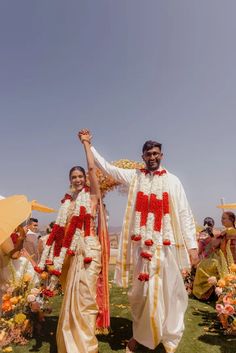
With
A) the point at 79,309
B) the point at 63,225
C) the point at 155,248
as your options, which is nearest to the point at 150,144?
the point at 155,248

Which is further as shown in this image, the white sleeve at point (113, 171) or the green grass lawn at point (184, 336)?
the white sleeve at point (113, 171)

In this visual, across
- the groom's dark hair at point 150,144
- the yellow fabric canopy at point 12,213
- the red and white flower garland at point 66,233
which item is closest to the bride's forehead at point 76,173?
the red and white flower garland at point 66,233

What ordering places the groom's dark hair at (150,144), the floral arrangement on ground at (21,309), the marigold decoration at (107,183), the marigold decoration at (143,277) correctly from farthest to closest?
the marigold decoration at (107,183) → the floral arrangement on ground at (21,309) → the groom's dark hair at (150,144) → the marigold decoration at (143,277)

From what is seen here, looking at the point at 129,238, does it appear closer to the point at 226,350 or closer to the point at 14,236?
the point at 14,236

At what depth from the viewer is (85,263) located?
4613 millimetres

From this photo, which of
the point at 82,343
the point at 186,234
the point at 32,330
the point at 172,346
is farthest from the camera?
the point at 32,330

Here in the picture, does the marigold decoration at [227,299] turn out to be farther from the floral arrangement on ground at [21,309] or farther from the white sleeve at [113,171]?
the floral arrangement on ground at [21,309]

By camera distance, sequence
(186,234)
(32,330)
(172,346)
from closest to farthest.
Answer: (172,346), (186,234), (32,330)

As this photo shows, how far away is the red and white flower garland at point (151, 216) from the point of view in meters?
4.69

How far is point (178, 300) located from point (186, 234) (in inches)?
33.3

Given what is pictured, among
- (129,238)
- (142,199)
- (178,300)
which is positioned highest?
(142,199)

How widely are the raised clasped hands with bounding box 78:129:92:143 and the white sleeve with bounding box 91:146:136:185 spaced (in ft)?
0.48

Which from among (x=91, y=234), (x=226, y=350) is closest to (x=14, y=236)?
(x=91, y=234)

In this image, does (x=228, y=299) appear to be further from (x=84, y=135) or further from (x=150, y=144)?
(x=84, y=135)
